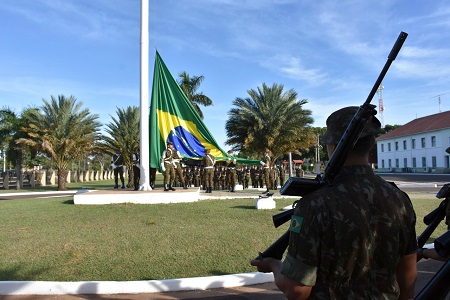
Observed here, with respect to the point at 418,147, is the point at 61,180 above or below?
below

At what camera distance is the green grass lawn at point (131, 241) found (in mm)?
5324

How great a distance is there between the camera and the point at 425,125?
5731 centimetres

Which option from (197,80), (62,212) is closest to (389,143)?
(197,80)

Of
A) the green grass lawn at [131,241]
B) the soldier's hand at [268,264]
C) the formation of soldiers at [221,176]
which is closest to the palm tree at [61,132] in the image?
the formation of soldiers at [221,176]

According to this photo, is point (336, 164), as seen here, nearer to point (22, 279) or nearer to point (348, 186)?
point (348, 186)

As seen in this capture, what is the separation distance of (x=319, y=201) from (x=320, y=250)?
0.73 ft

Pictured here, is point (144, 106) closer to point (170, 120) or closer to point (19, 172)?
point (170, 120)

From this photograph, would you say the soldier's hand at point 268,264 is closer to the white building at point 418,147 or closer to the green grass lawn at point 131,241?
the green grass lawn at point 131,241

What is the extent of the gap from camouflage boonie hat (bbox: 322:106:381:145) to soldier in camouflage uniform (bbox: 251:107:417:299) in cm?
1

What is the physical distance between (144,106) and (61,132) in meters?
14.1

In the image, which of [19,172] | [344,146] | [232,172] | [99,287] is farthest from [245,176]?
[344,146]

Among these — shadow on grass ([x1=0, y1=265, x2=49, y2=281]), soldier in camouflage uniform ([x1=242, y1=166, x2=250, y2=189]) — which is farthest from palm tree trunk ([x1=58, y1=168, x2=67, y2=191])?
shadow on grass ([x1=0, y1=265, x2=49, y2=281])

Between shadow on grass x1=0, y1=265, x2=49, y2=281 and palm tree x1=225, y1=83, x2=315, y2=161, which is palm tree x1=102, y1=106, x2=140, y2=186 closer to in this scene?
palm tree x1=225, y1=83, x2=315, y2=161

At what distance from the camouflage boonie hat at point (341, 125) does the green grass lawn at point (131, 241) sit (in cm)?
388
